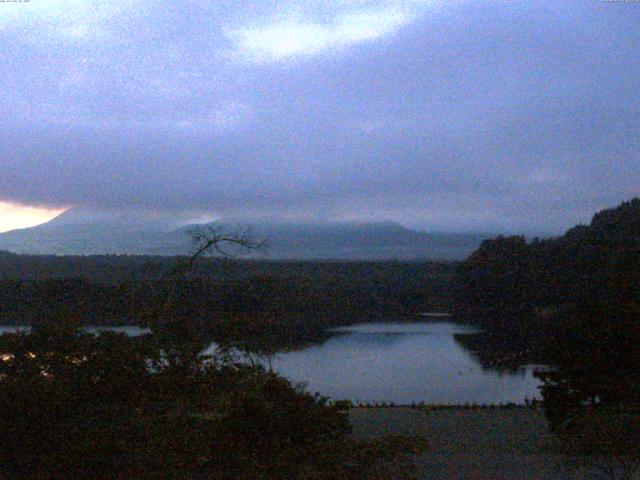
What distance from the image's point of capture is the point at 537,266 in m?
43.2

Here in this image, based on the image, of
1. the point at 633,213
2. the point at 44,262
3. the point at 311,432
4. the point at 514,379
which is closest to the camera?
the point at 311,432

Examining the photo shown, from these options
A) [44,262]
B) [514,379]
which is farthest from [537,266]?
[44,262]

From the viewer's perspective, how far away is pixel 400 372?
25.8 m

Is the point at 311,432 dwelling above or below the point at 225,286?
below

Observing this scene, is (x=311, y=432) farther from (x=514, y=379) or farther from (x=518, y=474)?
(x=514, y=379)

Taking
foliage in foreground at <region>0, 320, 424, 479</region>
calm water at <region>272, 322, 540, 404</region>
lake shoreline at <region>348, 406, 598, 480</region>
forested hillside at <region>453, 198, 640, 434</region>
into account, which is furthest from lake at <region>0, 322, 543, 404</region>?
foliage in foreground at <region>0, 320, 424, 479</region>

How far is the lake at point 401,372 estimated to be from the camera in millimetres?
21984

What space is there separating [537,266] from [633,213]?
39.2 feet

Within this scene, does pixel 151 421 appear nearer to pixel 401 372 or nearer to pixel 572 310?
pixel 572 310

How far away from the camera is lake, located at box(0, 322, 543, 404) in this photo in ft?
72.1

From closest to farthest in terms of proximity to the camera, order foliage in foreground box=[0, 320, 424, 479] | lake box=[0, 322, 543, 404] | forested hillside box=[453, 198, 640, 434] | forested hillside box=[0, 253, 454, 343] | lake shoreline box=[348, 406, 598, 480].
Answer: foliage in foreground box=[0, 320, 424, 479] → forested hillside box=[0, 253, 454, 343] → lake shoreline box=[348, 406, 598, 480] → forested hillside box=[453, 198, 640, 434] → lake box=[0, 322, 543, 404]

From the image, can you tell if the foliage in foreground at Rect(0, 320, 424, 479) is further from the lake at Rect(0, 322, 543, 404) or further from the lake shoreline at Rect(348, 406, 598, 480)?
the lake at Rect(0, 322, 543, 404)

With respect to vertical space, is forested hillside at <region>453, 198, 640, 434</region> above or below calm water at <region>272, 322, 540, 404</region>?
above

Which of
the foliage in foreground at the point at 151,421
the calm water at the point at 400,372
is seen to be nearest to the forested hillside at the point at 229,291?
the foliage in foreground at the point at 151,421
